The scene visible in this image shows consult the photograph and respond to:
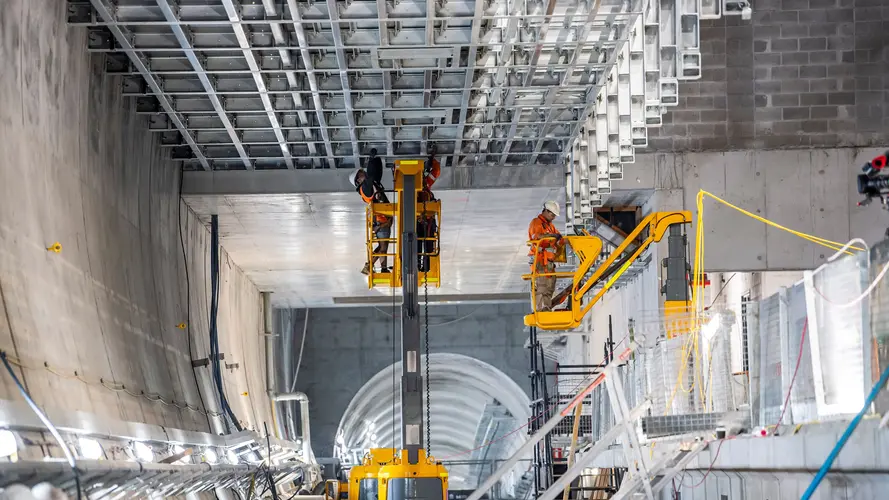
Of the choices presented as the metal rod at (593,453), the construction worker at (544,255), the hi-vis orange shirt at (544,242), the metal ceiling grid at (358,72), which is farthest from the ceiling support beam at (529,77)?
the metal rod at (593,453)

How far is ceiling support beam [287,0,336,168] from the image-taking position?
12141 millimetres

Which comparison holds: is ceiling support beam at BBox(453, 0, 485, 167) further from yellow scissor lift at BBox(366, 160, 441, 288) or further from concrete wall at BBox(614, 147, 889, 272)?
concrete wall at BBox(614, 147, 889, 272)

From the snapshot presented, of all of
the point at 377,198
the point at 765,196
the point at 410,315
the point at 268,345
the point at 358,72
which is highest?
the point at 358,72

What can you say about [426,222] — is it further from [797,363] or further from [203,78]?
[797,363]

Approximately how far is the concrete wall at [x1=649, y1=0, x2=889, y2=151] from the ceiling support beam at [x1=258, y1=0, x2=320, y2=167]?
245 inches

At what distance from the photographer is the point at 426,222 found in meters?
15.2

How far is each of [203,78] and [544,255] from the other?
5.43 m

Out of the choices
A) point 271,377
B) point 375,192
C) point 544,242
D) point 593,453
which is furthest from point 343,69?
point 271,377

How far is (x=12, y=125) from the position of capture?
10.5 metres

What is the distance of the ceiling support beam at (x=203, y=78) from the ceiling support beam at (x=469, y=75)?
10.1 feet

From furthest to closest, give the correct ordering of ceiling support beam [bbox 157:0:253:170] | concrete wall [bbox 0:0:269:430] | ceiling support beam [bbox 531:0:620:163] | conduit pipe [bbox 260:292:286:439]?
1. conduit pipe [bbox 260:292:286:439]
2. ceiling support beam [bbox 531:0:620:163]
3. ceiling support beam [bbox 157:0:253:170]
4. concrete wall [bbox 0:0:269:430]

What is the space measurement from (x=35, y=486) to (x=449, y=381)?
29109 mm

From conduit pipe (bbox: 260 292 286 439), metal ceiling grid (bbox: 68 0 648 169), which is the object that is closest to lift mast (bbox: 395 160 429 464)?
metal ceiling grid (bbox: 68 0 648 169)

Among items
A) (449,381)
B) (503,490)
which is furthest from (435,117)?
(503,490)
